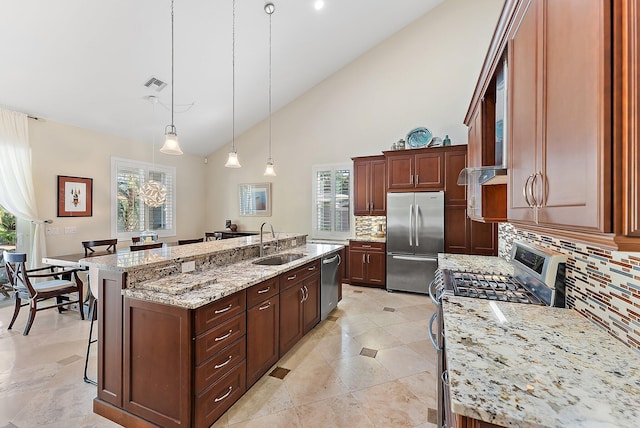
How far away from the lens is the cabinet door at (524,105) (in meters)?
1.07

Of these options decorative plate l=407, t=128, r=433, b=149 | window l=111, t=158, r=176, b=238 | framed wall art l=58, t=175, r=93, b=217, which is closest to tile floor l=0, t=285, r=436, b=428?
framed wall art l=58, t=175, r=93, b=217

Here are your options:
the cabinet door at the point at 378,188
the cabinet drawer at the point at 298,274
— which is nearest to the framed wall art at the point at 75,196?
the cabinet drawer at the point at 298,274

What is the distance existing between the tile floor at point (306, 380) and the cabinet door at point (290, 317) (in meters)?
0.16

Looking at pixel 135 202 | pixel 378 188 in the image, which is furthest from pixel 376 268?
pixel 135 202

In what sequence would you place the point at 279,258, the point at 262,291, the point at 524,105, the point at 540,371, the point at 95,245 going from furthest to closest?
the point at 95,245, the point at 279,258, the point at 262,291, the point at 524,105, the point at 540,371

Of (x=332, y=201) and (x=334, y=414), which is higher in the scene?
(x=332, y=201)

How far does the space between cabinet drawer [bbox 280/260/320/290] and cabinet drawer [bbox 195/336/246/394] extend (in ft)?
2.08

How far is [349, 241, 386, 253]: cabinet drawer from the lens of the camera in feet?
16.0

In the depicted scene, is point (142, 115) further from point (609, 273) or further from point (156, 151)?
point (609, 273)

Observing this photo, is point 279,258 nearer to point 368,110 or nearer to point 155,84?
point 155,84

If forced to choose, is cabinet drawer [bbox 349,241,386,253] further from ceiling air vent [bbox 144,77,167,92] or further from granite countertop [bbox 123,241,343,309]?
ceiling air vent [bbox 144,77,167,92]

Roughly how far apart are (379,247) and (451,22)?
4.12m

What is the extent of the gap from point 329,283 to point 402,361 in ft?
4.06

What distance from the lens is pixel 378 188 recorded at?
502 centimetres
